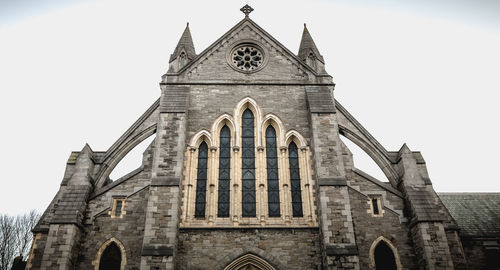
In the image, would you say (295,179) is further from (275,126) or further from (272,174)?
(275,126)

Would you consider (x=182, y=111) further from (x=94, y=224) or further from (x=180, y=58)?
(x=94, y=224)

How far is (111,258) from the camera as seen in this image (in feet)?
40.6

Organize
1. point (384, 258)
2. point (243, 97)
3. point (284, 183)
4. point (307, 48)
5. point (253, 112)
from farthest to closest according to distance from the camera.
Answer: point (307, 48)
point (243, 97)
point (253, 112)
point (284, 183)
point (384, 258)

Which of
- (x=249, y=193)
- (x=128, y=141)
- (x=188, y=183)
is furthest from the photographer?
(x=128, y=141)

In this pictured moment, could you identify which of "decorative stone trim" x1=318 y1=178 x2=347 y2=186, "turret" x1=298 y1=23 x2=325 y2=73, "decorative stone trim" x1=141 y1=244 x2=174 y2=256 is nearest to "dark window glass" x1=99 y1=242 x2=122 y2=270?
"decorative stone trim" x1=141 y1=244 x2=174 y2=256

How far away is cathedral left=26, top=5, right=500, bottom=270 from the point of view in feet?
39.8

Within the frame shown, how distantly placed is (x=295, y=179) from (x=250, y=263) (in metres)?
3.54

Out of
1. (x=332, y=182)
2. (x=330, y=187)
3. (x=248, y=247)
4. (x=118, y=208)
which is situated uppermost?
(x=332, y=182)

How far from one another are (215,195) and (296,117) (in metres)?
4.63

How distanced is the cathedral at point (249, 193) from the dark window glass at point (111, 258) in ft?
0.14

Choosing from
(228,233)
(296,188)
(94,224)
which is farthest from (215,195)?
(94,224)

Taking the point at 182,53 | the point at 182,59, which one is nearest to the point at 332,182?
the point at 182,59

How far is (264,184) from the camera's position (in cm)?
1370

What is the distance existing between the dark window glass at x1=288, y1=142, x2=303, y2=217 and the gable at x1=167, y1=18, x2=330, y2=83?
3333mm
